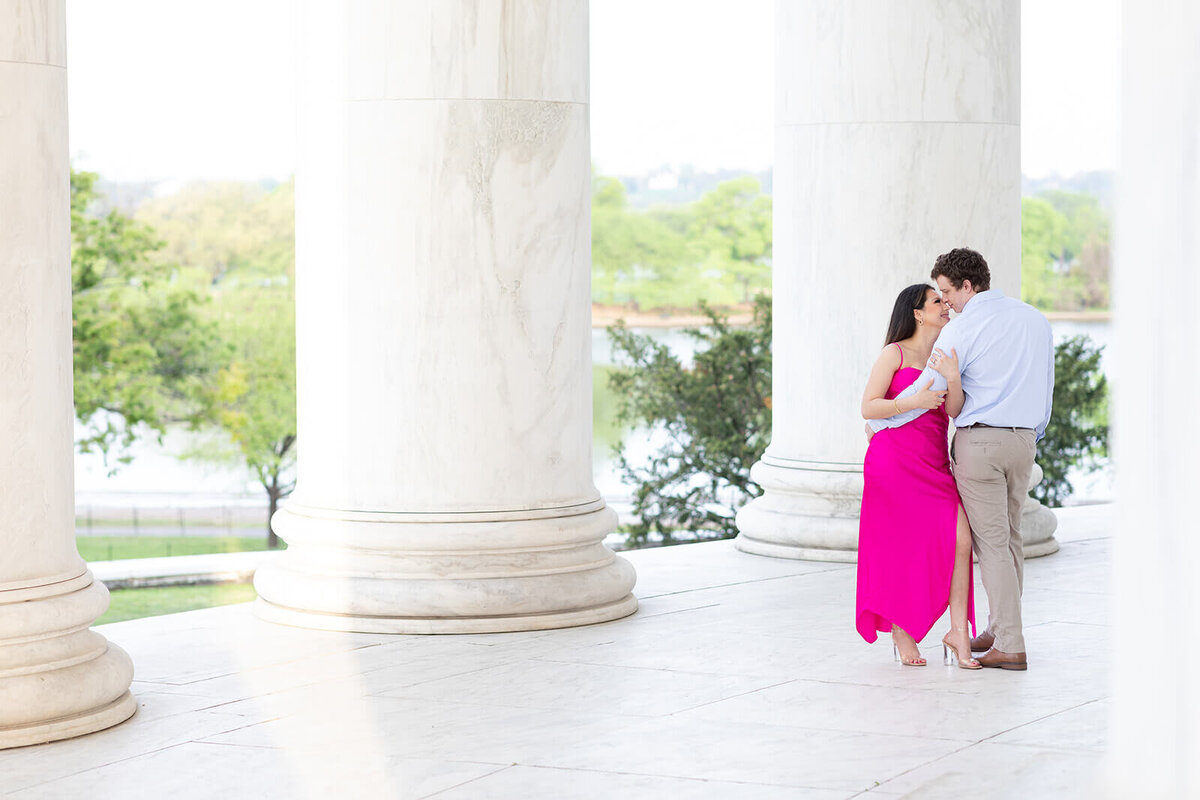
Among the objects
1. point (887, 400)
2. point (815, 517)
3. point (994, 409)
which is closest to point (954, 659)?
point (994, 409)

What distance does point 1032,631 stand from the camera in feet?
219

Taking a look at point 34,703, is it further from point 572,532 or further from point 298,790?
point 572,532

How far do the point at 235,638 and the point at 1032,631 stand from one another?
30141mm

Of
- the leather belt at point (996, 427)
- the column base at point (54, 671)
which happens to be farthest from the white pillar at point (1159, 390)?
the column base at point (54, 671)

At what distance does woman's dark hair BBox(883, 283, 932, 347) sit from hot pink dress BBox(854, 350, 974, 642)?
1.22m

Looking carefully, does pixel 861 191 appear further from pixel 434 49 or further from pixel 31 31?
pixel 31 31

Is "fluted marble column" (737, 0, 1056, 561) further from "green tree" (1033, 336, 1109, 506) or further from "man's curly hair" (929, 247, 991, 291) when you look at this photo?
"green tree" (1033, 336, 1109, 506)

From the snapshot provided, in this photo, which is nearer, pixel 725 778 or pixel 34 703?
pixel 725 778

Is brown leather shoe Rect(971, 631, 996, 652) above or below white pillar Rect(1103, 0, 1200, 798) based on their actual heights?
below

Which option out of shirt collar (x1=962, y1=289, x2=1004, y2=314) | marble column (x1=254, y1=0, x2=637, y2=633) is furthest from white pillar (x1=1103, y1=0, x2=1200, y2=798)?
marble column (x1=254, y1=0, x2=637, y2=633)

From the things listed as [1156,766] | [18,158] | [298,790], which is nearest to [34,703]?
[298,790]

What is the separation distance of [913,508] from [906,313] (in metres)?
6.60

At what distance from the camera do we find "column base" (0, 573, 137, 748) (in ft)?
161

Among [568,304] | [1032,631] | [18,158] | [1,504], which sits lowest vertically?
[1032,631]
